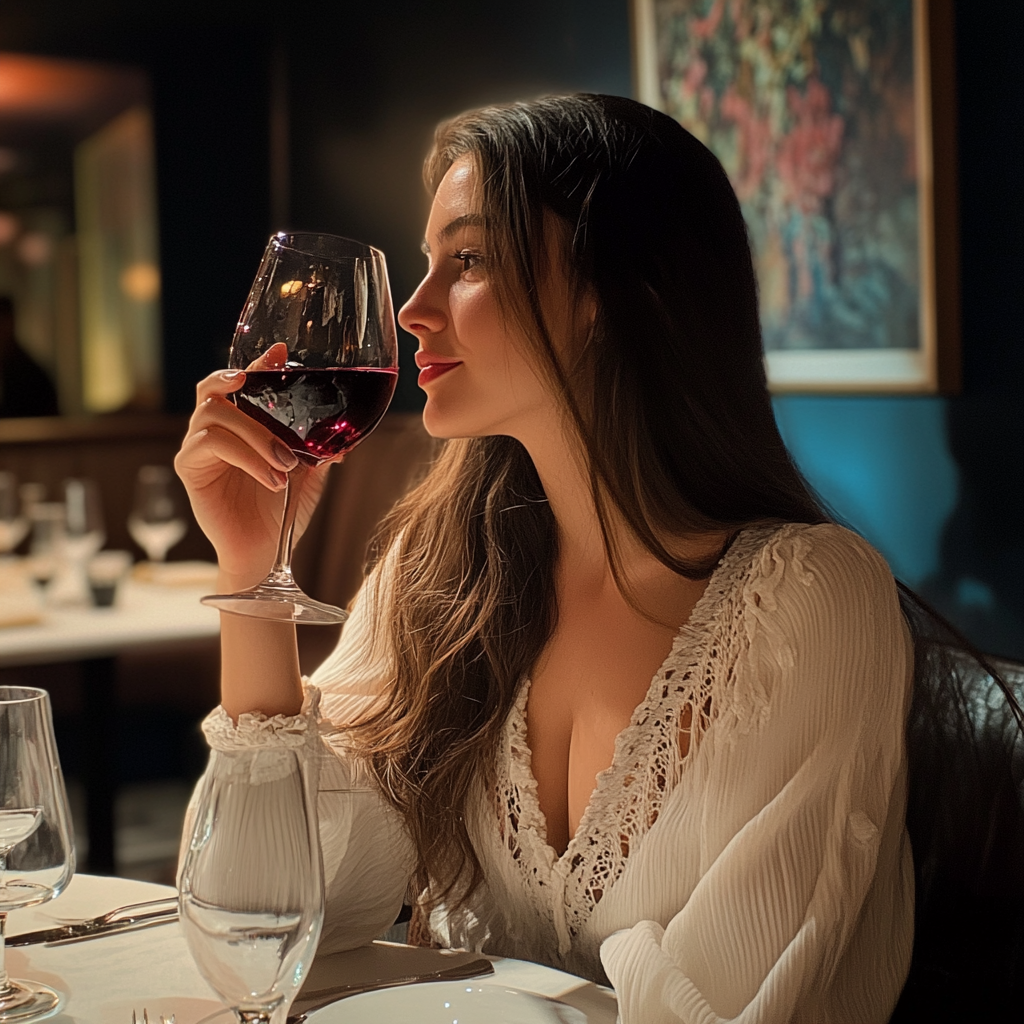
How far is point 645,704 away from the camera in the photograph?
1.34m

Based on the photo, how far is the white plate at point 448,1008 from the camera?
2.91 feet

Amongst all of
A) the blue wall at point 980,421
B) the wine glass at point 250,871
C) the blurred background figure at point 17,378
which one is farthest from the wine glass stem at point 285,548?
the blurred background figure at point 17,378

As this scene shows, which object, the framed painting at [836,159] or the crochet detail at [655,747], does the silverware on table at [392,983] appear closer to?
the crochet detail at [655,747]

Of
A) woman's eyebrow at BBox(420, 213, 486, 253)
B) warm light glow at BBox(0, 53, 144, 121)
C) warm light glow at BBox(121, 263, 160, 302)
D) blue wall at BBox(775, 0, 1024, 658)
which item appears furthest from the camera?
warm light glow at BBox(121, 263, 160, 302)

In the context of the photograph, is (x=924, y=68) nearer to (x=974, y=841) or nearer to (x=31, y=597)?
(x=974, y=841)

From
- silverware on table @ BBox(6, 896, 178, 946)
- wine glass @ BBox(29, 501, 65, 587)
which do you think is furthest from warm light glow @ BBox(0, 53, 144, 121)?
silverware on table @ BBox(6, 896, 178, 946)

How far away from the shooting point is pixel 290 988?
2.43 feet

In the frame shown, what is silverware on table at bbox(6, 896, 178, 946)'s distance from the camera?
1.08 metres

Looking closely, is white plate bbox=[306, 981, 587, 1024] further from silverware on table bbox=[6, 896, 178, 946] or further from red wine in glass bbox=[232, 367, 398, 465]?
red wine in glass bbox=[232, 367, 398, 465]

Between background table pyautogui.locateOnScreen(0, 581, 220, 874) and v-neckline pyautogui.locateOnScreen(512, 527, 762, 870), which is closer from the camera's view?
v-neckline pyautogui.locateOnScreen(512, 527, 762, 870)

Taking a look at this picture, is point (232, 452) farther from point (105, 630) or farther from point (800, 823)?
point (105, 630)

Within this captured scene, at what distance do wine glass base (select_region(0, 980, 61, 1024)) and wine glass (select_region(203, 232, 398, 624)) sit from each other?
0.38 m

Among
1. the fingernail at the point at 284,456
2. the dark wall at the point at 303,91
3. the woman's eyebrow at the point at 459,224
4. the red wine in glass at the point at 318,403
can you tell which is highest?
the dark wall at the point at 303,91

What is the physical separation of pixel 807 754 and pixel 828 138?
6.76 ft
